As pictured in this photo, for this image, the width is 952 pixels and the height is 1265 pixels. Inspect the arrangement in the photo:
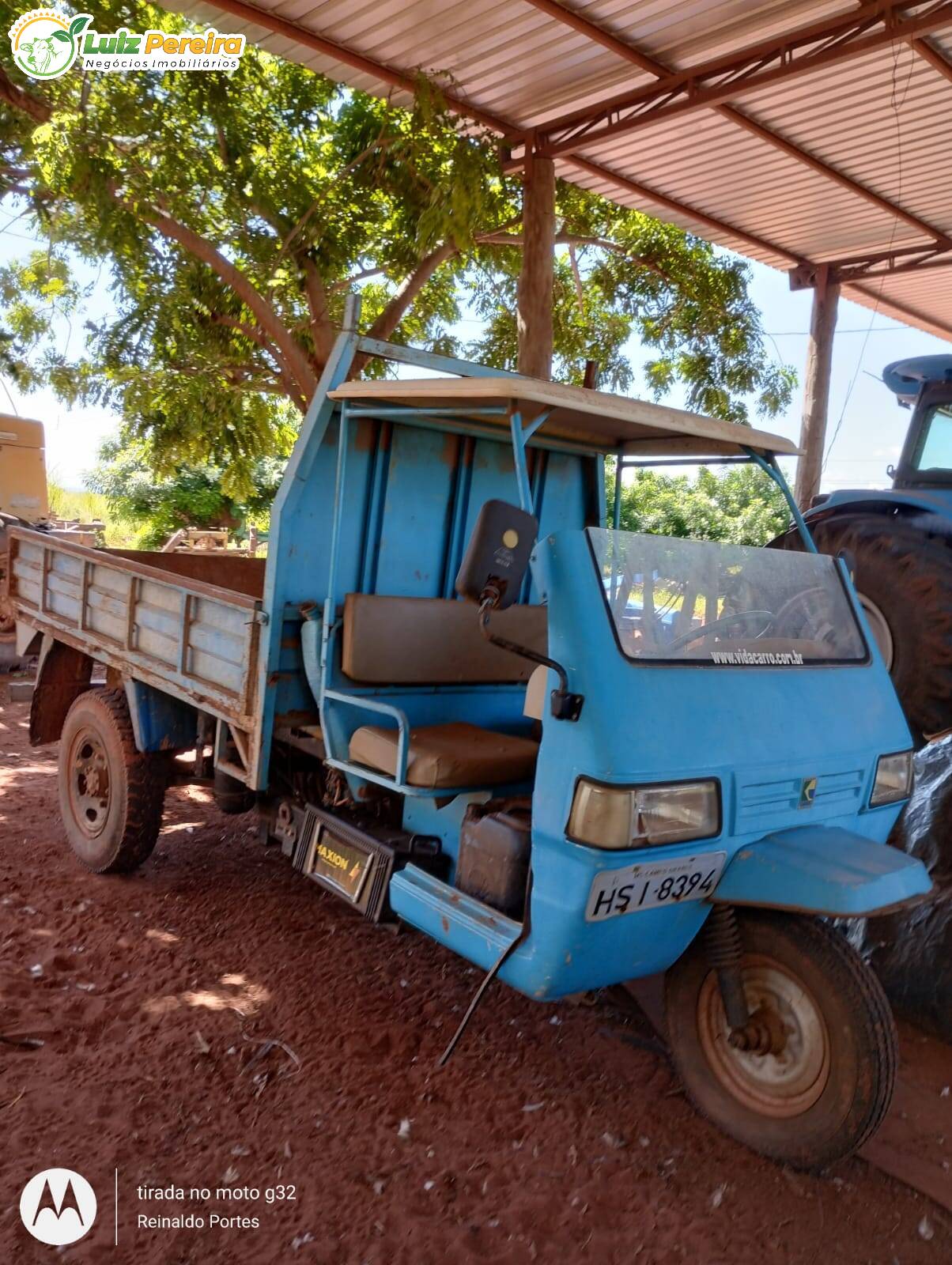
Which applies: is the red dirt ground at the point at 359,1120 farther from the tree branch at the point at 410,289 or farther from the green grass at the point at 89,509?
the green grass at the point at 89,509

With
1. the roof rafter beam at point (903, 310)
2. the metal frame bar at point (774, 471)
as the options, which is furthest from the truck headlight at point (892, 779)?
the roof rafter beam at point (903, 310)

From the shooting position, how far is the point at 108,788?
463 centimetres

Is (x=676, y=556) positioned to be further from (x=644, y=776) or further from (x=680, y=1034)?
(x=680, y=1034)

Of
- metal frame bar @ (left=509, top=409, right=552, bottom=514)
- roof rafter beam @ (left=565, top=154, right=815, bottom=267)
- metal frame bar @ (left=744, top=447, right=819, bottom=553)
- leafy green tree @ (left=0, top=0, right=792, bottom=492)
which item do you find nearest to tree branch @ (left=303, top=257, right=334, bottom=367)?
leafy green tree @ (left=0, top=0, right=792, bottom=492)

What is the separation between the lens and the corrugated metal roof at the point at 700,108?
6359 mm

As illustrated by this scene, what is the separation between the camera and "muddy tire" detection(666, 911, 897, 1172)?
2.48 meters

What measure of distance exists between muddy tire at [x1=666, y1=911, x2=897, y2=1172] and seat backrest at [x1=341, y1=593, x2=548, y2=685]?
1418mm

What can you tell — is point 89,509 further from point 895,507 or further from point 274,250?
point 895,507

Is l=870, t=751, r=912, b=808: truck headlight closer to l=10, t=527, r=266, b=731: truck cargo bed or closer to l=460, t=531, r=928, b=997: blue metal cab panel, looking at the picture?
l=460, t=531, r=928, b=997: blue metal cab panel

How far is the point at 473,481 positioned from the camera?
423 cm

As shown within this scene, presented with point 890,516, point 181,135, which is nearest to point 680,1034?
point 890,516

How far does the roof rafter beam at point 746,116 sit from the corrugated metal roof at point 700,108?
1 cm

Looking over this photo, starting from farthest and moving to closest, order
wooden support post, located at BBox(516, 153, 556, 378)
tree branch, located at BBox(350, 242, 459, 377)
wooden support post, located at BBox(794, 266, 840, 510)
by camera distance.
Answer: wooden support post, located at BBox(794, 266, 840, 510), tree branch, located at BBox(350, 242, 459, 377), wooden support post, located at BBox(516, 153, 556, 378)

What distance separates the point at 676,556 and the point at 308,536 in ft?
5.09
